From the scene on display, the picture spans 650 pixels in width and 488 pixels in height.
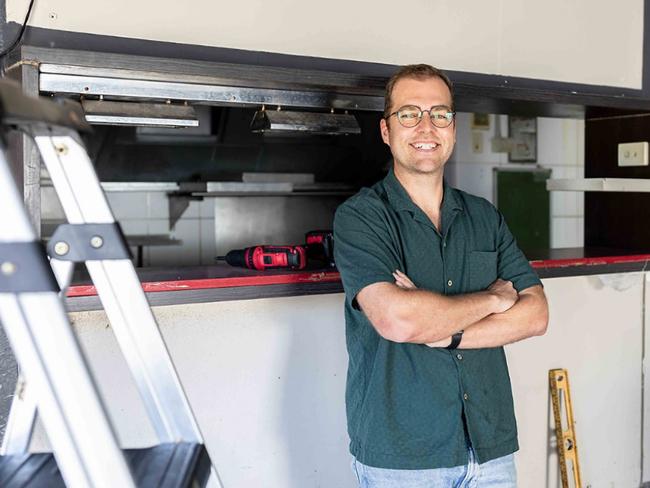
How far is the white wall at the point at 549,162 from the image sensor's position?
4.75m

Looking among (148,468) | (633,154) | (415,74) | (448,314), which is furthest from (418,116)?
(633,154)

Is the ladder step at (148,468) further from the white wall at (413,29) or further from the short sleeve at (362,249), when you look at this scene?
the white wall at (413,29)

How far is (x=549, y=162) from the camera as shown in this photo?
5.12 metres

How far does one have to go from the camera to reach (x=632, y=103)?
3.03 meters

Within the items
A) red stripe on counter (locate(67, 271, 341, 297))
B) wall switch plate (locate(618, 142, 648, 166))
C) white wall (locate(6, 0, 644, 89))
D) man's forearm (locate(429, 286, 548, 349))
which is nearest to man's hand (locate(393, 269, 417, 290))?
man's forearm (locate(429, 286, 548, 349))

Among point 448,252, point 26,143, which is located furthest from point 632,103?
point 26,143

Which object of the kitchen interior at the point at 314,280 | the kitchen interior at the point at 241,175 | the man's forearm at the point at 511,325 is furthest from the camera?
the kitchen interior at the point at 241,175

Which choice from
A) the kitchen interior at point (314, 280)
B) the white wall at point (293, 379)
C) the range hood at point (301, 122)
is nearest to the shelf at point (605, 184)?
the kitchen interior at point (314, 280)

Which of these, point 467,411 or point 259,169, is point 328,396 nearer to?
point 467,411

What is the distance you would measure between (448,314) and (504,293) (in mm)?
223

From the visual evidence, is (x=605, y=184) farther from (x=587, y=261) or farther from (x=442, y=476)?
(x=442, y=476)

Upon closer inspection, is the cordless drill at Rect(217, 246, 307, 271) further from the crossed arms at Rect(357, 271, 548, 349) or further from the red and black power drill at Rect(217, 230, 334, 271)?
the crossed arms at Rect(357, 271, 548, 349)

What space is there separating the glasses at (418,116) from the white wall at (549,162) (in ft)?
9.16

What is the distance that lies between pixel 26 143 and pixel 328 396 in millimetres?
1128
